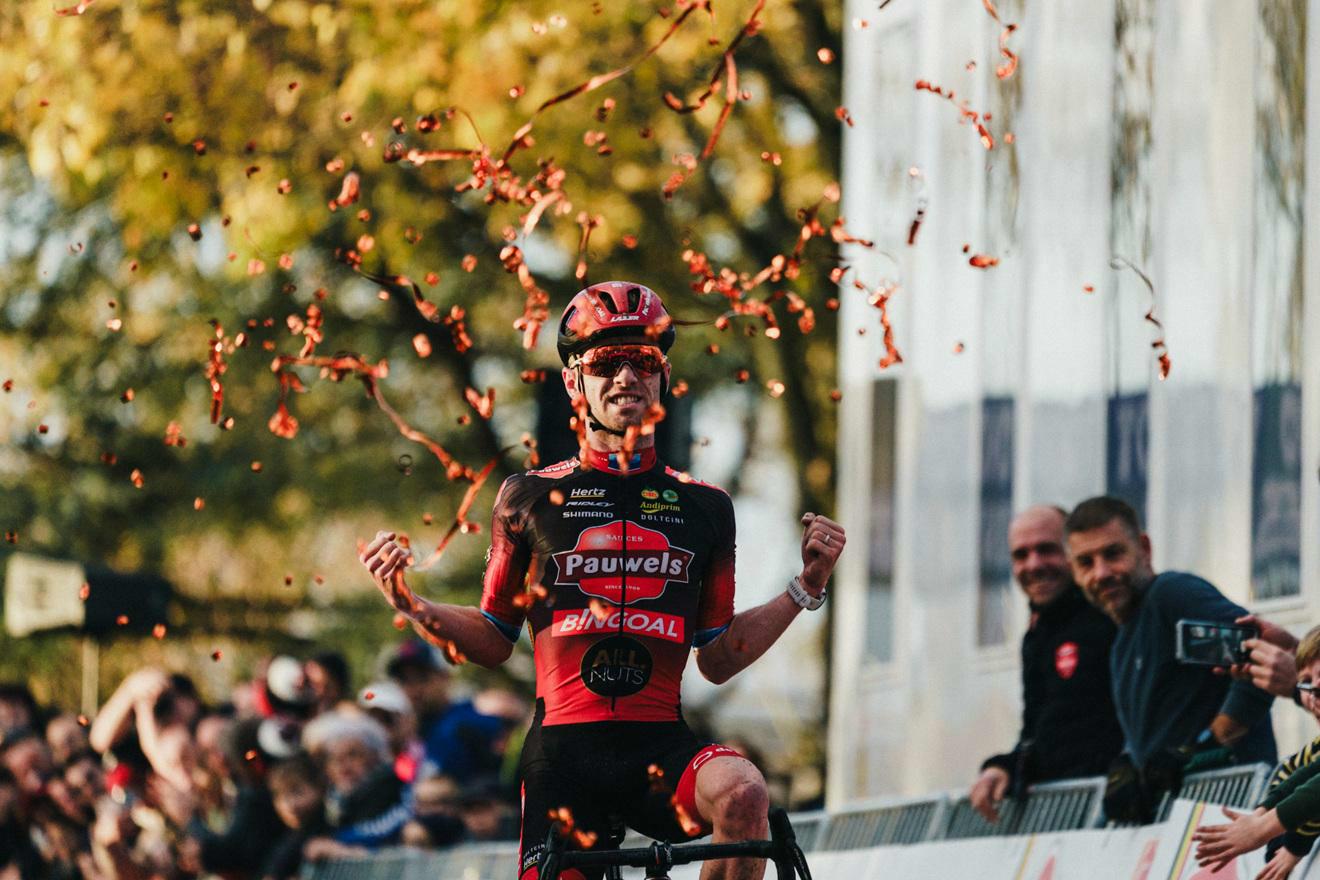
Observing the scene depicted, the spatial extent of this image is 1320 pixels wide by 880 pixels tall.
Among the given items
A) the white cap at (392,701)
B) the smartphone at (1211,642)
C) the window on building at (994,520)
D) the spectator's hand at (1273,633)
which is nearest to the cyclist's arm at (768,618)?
the spectator's hand at (1273,633)

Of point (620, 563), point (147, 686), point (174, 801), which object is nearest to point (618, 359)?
point (620, 563)

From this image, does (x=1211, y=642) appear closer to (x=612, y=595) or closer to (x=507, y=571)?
(x=612, y=595)

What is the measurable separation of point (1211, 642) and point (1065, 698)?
4.00 ft

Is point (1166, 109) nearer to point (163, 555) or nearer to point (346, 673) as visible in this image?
point (346, 673)

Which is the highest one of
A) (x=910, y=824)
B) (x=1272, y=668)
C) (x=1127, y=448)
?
(x=1127, y=448)

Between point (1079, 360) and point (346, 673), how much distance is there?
544 centimetres

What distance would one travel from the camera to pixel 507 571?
7.01 meters

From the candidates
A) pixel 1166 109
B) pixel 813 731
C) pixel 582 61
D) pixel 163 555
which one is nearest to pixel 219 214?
pixel 582 61

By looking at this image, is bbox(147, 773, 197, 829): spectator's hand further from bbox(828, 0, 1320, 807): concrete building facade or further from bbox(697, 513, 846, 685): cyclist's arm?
bbox(697, 513, 846, 685): cyclist's arm

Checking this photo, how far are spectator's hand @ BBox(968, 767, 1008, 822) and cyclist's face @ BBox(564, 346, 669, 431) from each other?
382 cm

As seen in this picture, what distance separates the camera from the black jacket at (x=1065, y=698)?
944 centimetres

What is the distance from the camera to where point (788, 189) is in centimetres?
2025

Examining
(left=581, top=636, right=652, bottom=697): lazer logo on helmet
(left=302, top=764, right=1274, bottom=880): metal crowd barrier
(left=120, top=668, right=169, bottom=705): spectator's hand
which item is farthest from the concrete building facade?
(left=120, top=668, right=169, bottom=705): spectator's hand

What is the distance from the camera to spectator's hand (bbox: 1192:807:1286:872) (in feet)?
24.3
